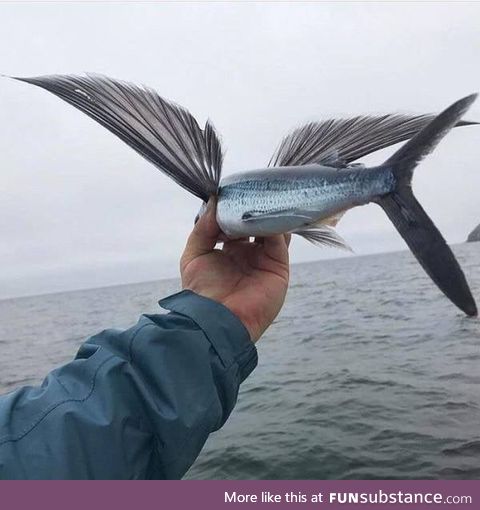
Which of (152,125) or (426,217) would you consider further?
(152,125)

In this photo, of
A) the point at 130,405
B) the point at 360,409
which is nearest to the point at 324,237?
the point at 130,405

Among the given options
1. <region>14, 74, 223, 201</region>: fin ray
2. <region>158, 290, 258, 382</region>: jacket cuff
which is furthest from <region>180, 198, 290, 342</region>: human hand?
<region>14, 74, 223, 201</region>: fin ray

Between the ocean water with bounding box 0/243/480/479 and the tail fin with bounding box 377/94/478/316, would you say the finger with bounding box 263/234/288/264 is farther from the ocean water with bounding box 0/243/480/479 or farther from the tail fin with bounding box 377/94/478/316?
the ocean water with bounding box 0/243/480/479

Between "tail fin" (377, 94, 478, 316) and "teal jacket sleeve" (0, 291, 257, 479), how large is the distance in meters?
0.95

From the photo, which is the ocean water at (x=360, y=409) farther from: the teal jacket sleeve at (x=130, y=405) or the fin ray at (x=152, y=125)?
the fin ray at (x=152, y=125)

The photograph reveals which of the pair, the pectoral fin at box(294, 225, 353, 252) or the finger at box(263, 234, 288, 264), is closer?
the pectoral fin at box(294, 225, 353, 252)

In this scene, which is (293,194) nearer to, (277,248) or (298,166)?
(298,166)

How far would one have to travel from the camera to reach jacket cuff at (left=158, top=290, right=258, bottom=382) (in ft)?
7.17

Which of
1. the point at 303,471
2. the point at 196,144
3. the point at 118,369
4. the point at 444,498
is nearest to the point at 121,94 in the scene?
the point at 196,144

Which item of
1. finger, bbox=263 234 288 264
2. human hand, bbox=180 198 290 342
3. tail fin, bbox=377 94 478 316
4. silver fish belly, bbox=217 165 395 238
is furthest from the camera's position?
finger, bbox=263 234 288 264

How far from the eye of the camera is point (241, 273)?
2.68m

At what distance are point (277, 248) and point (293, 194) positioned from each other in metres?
0.68

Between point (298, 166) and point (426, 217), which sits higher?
point (298, 166)

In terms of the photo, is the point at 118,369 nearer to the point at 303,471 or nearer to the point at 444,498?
the point at 444,498
